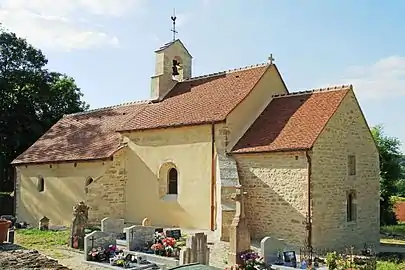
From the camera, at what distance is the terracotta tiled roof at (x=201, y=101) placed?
70.5ft

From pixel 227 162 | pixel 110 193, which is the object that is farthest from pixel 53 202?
pixel 227 162

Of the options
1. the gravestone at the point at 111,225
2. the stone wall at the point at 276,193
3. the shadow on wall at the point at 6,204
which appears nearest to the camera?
the stone wall at the point at 276,193

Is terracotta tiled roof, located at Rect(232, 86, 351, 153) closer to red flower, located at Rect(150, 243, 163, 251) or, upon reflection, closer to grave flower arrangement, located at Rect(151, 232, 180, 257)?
grave flower arrangement, located at Rect(151, 232, 180, 257)

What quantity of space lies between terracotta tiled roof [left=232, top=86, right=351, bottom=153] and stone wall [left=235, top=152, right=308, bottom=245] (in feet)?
1.45

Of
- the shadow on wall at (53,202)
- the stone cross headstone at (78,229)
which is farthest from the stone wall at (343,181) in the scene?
the shadow on wall at (53,202)

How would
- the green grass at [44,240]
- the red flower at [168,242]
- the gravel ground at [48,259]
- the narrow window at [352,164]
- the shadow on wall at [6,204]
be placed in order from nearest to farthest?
the gravel ground at [48,259] → the red flower at [168,242] → the green grass at [44,240] → the narrow window at [352,164] → the shadow on wall at [6,204]

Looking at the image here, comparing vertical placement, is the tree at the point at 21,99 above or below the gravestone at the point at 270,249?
above

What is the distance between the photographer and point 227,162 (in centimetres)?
2012

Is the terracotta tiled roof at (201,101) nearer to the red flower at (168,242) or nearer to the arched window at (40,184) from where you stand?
the red flower at (168,242)

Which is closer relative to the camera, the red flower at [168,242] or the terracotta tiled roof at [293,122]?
the red flower at [168,242]

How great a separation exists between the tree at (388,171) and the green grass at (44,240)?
23.2 metres

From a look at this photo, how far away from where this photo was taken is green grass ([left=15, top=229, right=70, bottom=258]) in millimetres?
17106

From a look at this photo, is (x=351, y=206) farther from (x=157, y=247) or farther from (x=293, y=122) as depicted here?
(x=157, y=247)

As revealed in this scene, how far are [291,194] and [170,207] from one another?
6.48 meters
